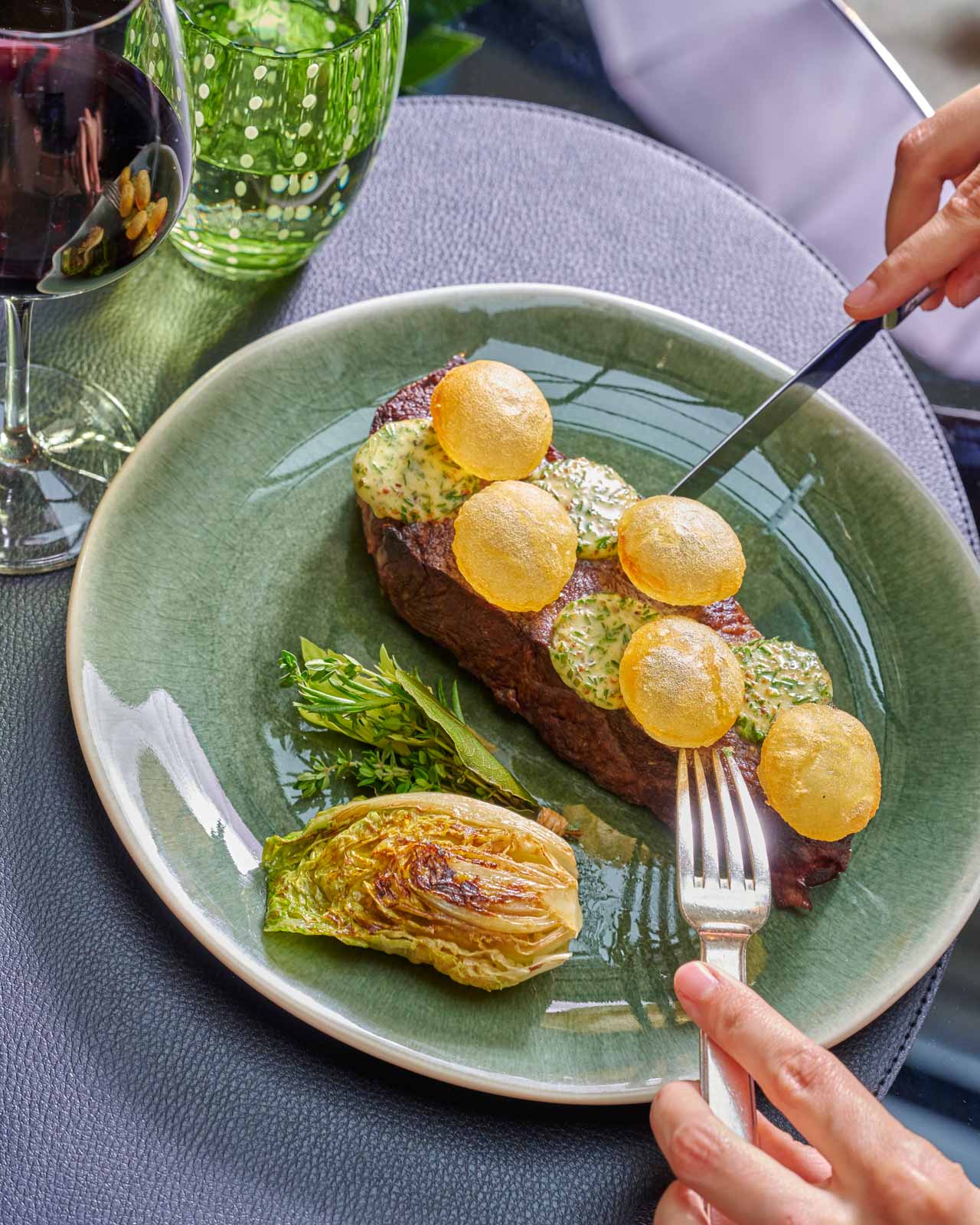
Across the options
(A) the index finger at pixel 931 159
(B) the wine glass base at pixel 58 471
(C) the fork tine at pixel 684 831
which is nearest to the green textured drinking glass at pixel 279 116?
(B) the wine glass base at pixel 58 471

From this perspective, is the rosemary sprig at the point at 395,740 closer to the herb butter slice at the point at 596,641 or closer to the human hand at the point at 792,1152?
the herb butter slice at the point at 596,641

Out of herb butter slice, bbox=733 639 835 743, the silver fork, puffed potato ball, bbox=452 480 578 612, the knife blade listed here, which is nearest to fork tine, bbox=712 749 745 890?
→ the silver fork

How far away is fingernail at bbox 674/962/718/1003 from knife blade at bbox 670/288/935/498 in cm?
89

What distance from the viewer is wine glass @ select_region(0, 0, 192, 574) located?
1.44 m

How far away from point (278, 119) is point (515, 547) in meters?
0.78

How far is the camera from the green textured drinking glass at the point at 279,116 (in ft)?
6.45

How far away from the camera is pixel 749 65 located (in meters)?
2.95

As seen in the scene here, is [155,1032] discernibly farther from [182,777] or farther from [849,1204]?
[849,1204]

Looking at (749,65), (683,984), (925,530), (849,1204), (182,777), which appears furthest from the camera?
(749,65)

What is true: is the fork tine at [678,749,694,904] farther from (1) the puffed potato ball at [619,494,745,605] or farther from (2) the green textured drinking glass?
(2) the green textured drinking glass

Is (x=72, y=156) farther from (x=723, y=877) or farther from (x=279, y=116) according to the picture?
(x=723, y=877)

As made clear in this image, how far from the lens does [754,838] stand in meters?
1.75

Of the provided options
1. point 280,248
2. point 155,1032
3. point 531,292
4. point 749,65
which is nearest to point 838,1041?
point 155,1032

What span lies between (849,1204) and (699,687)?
68 centimetres
